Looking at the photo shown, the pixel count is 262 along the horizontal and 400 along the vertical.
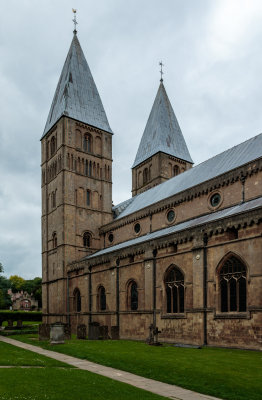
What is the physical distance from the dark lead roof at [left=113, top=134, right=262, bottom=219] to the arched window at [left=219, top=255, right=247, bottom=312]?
28.8 ft

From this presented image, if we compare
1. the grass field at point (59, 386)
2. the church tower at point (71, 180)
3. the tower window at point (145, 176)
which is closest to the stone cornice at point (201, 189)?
the church tower at point (71, 180)

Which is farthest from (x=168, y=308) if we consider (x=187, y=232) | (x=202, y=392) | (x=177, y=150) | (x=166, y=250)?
(x=177, y=150)

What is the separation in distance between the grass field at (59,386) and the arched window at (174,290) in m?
12.3

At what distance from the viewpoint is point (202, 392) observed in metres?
9.40

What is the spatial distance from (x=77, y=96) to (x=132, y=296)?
26.9m

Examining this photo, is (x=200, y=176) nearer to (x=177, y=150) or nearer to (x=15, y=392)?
(x=177, y=150)

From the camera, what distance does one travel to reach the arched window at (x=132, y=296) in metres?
27.9

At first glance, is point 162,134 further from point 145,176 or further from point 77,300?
point 77,300

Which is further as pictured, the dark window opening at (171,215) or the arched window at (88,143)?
the arched window at (88,143)

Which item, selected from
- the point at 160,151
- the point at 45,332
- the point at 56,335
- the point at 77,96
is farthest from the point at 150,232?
the point at 77,96

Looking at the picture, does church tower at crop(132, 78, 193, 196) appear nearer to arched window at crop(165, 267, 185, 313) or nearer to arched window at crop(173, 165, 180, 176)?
arched window at crop(173, 165, 180, 176)

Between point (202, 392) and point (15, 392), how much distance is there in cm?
460

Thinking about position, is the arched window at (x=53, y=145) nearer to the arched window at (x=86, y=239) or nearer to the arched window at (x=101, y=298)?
the arched window at (x=86, y=239)

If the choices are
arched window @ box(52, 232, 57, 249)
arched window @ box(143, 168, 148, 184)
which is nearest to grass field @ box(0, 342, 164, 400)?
arched window @ box(52, 232, 57, 249)
